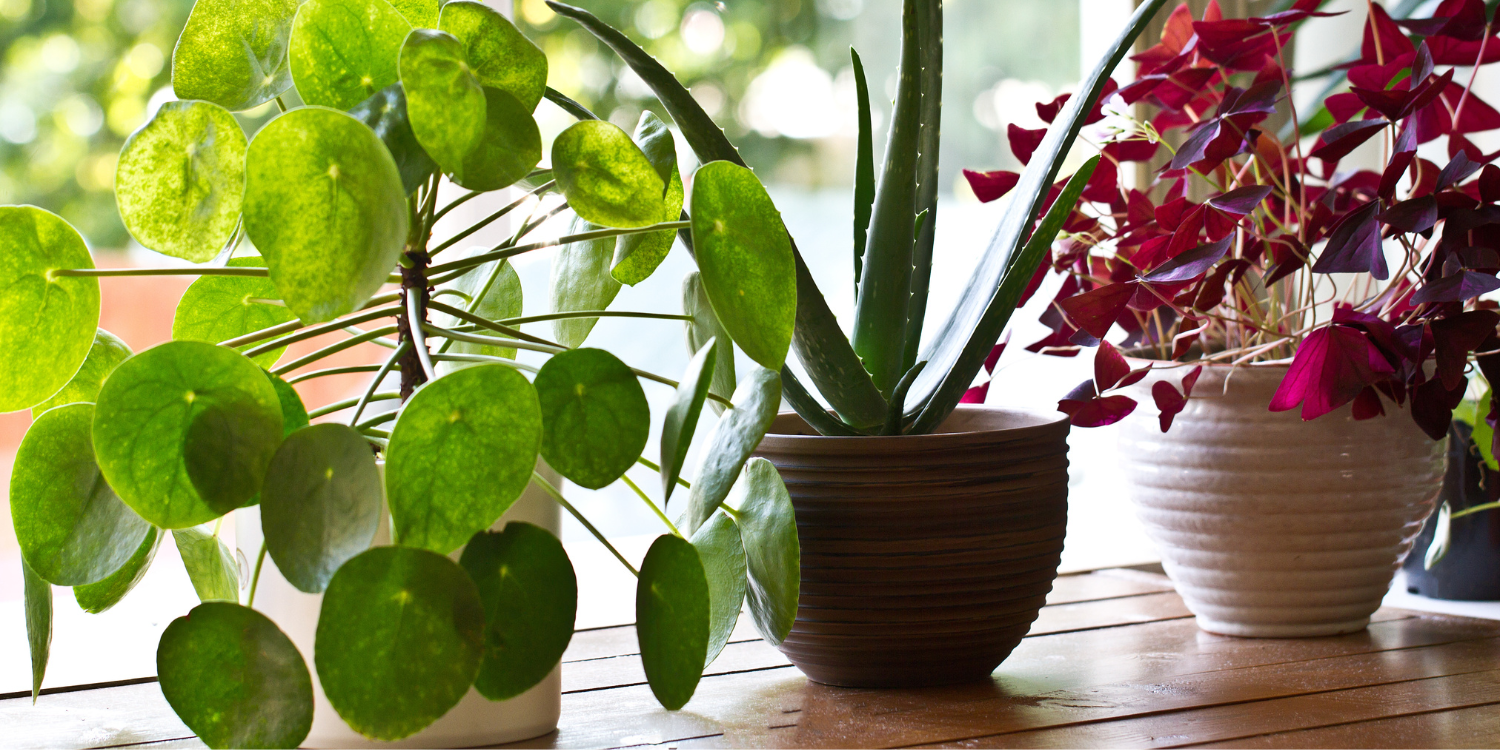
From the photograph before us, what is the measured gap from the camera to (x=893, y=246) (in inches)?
27.8

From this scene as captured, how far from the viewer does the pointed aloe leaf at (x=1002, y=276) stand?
2.21 ft

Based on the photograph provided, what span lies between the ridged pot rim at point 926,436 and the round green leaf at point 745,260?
9 cm

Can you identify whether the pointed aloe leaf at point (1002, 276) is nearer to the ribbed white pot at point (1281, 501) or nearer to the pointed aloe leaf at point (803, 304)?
the pointed aloe leaf at point (803, 304)

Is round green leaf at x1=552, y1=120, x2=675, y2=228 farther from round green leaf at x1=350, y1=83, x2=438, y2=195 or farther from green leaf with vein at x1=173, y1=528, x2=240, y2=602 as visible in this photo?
green leaf with vein at x1=173, y1=528, x2=240, y2=602

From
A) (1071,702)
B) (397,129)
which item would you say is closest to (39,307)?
(397,129)

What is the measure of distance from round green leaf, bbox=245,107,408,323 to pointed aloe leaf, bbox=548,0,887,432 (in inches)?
8.7

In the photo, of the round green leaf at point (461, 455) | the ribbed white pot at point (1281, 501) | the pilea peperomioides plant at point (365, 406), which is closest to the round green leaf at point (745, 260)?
the pilea peperomioides plant at point (365, 406)

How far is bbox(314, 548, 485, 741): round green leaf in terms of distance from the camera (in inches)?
16.8

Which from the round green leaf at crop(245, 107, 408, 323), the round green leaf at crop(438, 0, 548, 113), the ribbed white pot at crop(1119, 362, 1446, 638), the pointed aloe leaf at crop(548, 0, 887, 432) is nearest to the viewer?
the round green leaf at crop(245, 107, 408, 323)

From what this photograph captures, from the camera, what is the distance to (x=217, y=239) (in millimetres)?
507

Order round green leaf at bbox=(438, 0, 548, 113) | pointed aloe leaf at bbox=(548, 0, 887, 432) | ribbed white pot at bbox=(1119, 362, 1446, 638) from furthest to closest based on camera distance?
ribbed white pot at bbox=(1119, 362, 1446, 638) < pointed aloe leaf at bbox=(548, 0, 887, 432) < round green leaf at bbox=(438, 0, 548, 113)

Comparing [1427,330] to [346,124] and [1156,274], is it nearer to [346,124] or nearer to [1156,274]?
[1156,274]

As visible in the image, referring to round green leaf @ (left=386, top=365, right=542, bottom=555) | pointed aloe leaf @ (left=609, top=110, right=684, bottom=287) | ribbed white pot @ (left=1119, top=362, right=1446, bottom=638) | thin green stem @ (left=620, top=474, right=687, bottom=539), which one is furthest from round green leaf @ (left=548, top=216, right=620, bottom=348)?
ribbed white pot @ (left=1119, top=362, right=1446, bottom=638)

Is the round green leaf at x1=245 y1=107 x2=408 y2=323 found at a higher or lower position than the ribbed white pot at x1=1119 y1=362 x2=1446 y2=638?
higher
